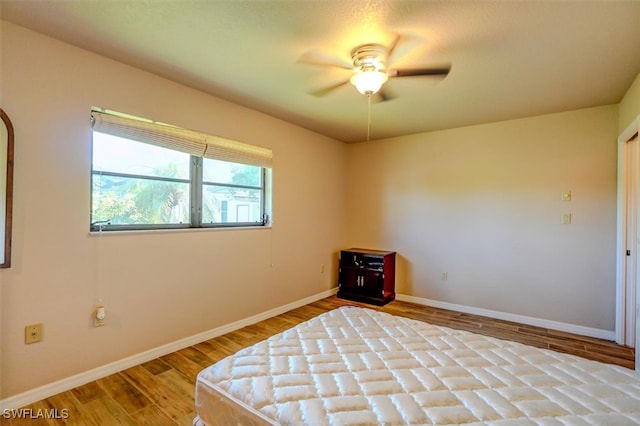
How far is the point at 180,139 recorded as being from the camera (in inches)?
108

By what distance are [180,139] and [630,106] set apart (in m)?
4.06

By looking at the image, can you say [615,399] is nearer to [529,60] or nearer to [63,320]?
[529,60]

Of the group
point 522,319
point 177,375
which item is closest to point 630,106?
point 522,319

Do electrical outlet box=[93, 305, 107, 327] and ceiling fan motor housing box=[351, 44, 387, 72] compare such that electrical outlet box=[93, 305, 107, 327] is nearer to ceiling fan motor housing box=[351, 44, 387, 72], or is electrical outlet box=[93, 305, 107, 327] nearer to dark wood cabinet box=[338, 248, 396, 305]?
ceiling fan motor housing box=[351, 44, 387, 72]

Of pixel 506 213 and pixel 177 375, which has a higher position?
pixel 506 213

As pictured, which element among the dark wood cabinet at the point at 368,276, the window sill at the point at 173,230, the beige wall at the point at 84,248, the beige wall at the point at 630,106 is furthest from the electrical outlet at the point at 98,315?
the beige wall at the point at 630,106

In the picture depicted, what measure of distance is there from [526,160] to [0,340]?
4.99 metres

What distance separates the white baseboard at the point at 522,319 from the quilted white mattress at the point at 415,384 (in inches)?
A: 88.0

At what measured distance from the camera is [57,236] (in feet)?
7.01

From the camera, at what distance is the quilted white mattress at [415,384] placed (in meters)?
1.21

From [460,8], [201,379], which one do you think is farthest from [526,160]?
[201,379]

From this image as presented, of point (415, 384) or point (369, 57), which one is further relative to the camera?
point (369, 57)

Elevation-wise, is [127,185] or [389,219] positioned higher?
[127,185]

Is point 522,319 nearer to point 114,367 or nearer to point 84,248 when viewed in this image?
point 114,367
